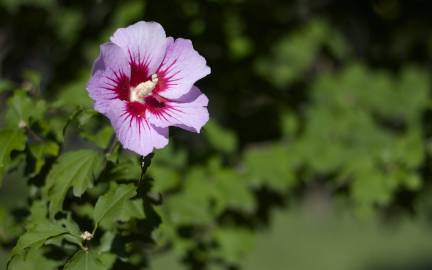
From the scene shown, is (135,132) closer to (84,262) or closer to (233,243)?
(84,262)

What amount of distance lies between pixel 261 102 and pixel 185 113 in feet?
5.49

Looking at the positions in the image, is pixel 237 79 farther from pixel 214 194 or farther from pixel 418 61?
pixel 418 61

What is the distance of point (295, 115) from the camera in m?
3.49

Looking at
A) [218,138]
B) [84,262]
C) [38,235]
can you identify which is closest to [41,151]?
[38,235]

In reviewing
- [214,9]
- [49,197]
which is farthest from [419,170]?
[49,197]

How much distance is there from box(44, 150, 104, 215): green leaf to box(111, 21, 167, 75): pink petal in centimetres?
35

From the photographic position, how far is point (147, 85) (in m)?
2.00

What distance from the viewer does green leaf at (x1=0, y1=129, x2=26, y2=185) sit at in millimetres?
2007

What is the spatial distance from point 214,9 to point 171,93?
1.19 metres

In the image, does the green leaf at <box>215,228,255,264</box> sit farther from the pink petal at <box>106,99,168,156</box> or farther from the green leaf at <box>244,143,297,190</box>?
the pink petal at <box>106,99,168,156</box>

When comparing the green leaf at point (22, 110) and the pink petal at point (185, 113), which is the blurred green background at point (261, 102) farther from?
the pink petal at point (185, 113)

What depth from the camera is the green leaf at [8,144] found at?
2.01 metres

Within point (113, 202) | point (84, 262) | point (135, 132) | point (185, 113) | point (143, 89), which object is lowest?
point (84, 262)

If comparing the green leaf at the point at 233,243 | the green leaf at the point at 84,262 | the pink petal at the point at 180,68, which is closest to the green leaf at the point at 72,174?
the green leaf at the point at 84,262
